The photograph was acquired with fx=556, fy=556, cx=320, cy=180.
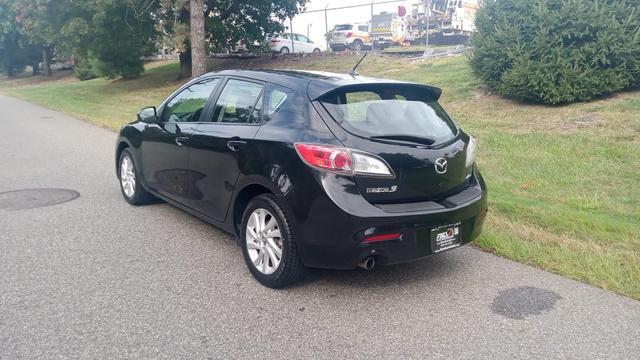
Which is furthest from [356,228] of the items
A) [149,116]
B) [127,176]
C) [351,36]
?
[351,36]

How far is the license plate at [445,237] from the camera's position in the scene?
155 inches

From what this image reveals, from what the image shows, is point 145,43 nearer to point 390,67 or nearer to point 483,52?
point 390,67

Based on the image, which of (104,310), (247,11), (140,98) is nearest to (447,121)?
(104,310)

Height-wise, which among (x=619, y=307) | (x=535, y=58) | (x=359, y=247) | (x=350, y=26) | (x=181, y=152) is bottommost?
(x=619, y=307)

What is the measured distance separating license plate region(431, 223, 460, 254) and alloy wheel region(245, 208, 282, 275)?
110 cm

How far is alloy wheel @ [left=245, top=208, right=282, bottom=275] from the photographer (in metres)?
4.07

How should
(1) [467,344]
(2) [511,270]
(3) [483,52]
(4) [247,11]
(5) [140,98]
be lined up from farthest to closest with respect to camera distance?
(4) [247,11] < (5) [140,98] < (3) [483,52] < (2) [511,270] < (1) [467,344]

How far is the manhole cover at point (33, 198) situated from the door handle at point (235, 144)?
3182 millimetres

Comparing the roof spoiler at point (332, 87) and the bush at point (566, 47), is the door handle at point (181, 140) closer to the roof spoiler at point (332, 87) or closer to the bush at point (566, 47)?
the roof spoiler at point (332, 87)

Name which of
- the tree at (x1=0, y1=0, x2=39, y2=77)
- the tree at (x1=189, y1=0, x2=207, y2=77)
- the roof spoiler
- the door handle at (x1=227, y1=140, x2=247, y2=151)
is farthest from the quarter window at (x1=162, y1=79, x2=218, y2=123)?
the tree at (x1=0, y1=0, x2=39, y2=77)

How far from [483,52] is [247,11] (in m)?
16.2

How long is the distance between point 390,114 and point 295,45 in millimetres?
28828

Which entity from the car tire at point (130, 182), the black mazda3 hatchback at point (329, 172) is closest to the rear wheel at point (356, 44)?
the car tire at point (130, 182)

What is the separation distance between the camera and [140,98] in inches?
896
